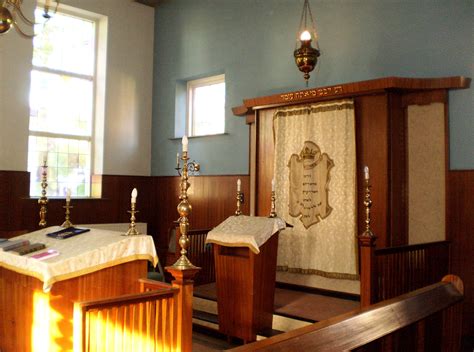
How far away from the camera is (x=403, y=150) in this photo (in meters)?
4.91

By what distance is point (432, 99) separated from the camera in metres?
4.77

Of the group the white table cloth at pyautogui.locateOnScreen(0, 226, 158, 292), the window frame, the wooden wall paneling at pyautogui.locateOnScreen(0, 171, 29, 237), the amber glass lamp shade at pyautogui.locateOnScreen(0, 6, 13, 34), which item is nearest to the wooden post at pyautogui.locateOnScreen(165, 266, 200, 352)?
the white table cloth at pyautogui.locateOnScreen(0, 226, 158, 292)

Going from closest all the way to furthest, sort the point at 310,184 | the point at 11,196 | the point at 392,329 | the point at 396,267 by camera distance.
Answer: the point at 392,329, the point at 396,267, the point at 310,184, the point at 11,196

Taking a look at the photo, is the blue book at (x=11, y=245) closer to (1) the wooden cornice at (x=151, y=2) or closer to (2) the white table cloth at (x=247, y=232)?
(2) the white table cloth at (x=247, y=232)

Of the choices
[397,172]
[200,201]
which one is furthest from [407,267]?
[200,201]

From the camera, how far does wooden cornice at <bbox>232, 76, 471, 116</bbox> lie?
15.2 feet

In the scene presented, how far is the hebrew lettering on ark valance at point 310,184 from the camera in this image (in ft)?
17.1

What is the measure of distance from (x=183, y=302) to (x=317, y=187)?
2834 mm

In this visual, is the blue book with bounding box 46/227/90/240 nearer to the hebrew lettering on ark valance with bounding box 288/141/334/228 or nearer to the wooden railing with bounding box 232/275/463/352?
the hebrew lettering on ark valance with bounding box 288/141/334/228

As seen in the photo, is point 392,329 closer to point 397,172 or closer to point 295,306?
point 295,306

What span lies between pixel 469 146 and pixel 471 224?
2.41 ft

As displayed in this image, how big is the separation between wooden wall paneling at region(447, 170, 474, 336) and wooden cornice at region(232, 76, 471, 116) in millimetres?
854

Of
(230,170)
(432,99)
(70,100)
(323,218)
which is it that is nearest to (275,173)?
(323,218)

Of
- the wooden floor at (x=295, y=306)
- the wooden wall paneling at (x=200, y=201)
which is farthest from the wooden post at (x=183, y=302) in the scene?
the wooden wall paneling at (x=200, y=201)
